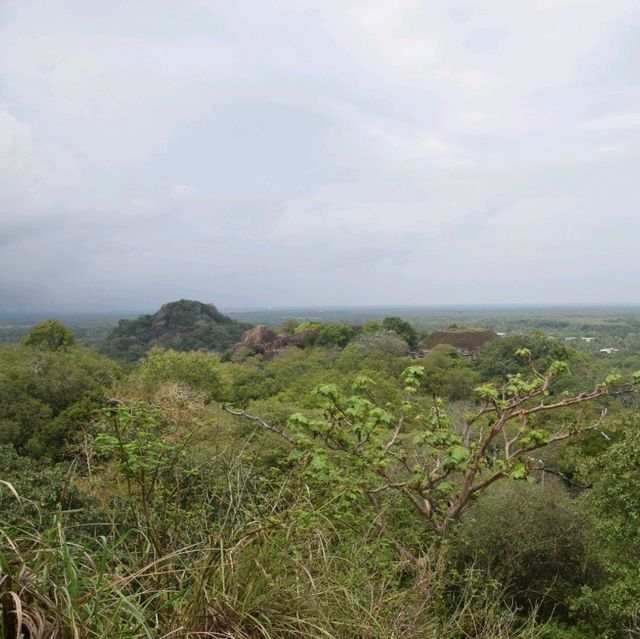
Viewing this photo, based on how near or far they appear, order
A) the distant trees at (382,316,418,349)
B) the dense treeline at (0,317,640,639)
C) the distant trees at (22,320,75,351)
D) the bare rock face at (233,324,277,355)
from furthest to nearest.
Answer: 1. the distant trees at (382,316,418,349)
2. the bare rock face at (233,324,277,355)
3. the distant trees at (22,320,75,351)
4. the dense treeline at (0,317,640,639)

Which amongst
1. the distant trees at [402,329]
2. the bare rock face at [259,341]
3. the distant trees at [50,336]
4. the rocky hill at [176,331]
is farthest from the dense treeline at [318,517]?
the rocky hill at [176,331]

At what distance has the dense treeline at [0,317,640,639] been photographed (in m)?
1.80

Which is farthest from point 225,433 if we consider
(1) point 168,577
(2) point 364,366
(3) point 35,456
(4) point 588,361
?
(4) point 588,361

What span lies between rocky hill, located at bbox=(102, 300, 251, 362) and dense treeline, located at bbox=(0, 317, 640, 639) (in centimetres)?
4046

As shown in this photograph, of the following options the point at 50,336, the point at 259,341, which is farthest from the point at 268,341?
the point at 50,336

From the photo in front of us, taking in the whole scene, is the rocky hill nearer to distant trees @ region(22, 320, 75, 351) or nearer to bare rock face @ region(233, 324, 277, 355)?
bare rock face @ region(233, 324, 277, 355)

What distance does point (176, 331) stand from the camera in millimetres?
63781

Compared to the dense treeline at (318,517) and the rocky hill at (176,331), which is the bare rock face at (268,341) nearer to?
the rocky hill at (176,331)

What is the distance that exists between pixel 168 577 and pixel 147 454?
8.65ft

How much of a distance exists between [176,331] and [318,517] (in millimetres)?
63356

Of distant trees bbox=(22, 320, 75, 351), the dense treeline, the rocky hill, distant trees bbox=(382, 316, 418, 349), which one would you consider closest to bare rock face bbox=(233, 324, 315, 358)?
distant trees bbox=(382, 316, 418, 349)

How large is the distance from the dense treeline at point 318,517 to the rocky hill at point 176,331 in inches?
1593

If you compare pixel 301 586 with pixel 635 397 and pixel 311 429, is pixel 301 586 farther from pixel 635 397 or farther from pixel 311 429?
pixel 635 397

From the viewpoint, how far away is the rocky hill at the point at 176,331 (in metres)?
59.7
